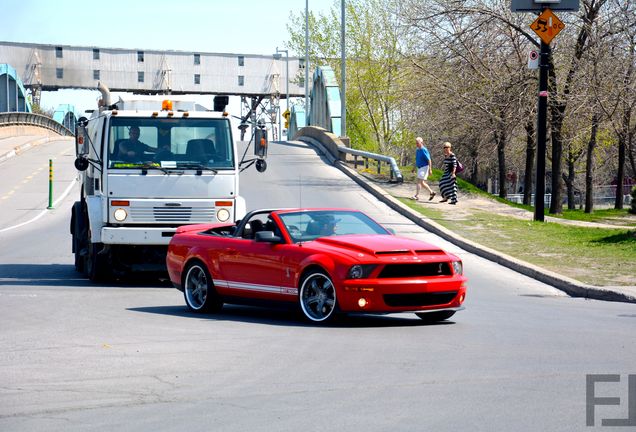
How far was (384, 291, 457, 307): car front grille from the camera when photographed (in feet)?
36.1

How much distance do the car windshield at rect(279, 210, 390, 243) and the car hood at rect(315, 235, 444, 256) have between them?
0.28m

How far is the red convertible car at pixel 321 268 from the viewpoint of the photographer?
10984mm

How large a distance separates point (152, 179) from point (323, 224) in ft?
16.2

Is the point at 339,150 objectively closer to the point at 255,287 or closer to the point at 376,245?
the point at 255,287

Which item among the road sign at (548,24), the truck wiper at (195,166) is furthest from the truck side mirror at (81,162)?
the road sign at (548,24)

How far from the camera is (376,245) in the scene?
11352 millimetres

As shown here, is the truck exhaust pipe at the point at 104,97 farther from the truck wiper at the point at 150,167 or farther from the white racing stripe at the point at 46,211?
the white racing stripe at the point at 46,211

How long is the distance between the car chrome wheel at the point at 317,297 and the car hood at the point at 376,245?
413 mm

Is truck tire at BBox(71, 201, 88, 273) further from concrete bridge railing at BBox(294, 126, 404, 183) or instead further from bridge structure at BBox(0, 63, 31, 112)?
bridge structure at BBox(0, 63, 31, 112)

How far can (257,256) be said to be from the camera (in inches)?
481

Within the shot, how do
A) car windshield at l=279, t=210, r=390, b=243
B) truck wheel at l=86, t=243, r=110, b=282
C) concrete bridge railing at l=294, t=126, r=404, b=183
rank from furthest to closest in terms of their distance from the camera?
concrete bridge railing at l=294, t=126, r=404, b=183 < truck wheel at l=86, t=243, r=110, b=282 < car windshield at l=279, t=210, r=390, b=243

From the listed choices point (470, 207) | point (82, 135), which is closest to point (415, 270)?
point (82, 135)

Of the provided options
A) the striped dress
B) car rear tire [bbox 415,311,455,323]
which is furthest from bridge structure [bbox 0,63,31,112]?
car rear tire [bbox 415,311,455,323]

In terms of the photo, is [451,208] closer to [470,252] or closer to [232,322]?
[470,252]
